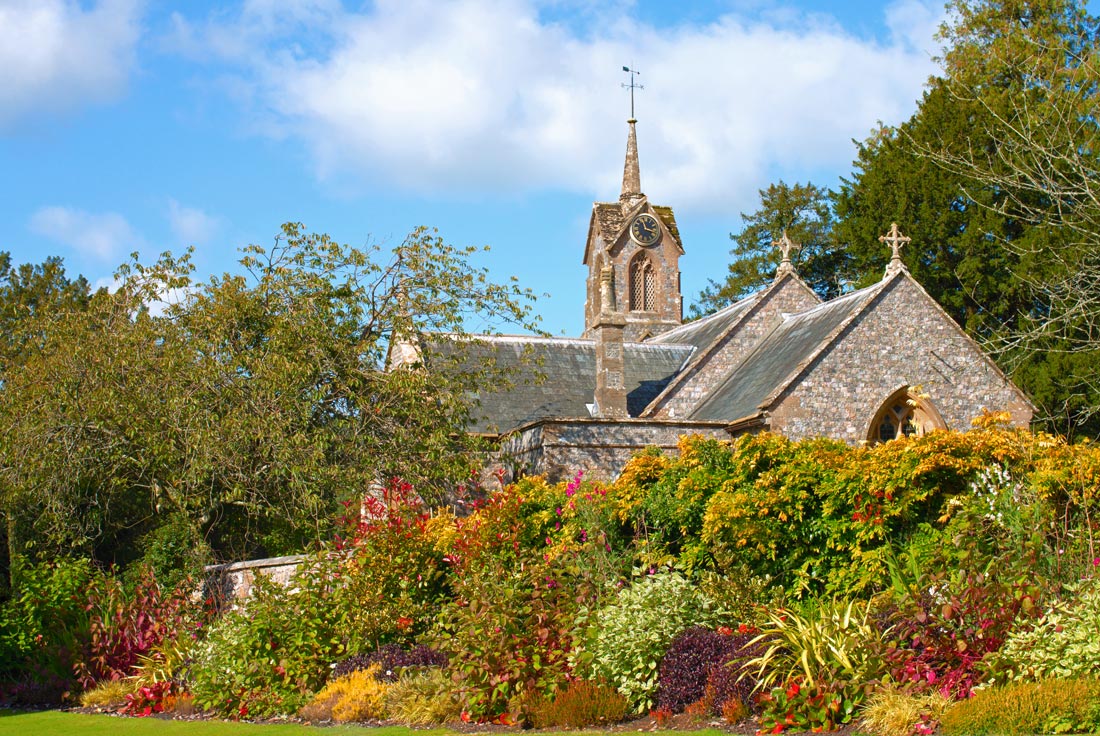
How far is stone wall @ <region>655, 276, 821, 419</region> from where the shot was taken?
83.9ft

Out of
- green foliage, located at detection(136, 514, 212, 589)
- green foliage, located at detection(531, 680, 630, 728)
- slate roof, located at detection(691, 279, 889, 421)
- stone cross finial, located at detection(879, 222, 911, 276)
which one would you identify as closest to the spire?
slate roof, located at detection(691, 279, 889, 421)

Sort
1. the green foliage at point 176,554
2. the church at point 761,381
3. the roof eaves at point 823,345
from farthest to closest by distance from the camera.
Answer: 1. the church at point 761,381
2. the roof eaves at point 823,345
3. the green foliage at point 176,554

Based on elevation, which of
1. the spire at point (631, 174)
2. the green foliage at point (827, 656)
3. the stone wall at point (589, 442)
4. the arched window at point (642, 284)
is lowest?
the green foliage at point (827, 656)

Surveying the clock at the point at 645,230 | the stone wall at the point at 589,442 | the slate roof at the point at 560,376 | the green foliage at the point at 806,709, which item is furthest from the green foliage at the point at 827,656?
the clock at the point at 645,230

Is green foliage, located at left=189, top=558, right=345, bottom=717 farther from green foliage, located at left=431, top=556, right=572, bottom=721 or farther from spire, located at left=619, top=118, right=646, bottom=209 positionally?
spire, located at left=619, top=118, right=646, bottom=209

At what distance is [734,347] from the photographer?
27.1 m

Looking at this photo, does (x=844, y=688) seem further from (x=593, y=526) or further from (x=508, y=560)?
(x=508, y=560)

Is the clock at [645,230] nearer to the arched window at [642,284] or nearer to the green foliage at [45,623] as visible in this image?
the arched window at [642,284]

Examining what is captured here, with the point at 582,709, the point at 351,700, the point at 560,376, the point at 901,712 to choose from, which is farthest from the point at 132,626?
the point at 560,376

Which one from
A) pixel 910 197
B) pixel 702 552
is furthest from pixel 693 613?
pixel 910 197

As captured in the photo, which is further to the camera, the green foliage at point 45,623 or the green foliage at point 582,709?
the green foliage at point 45,623

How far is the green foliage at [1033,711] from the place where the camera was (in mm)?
7719

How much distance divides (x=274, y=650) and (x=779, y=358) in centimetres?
1432

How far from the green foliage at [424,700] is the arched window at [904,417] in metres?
13.2
